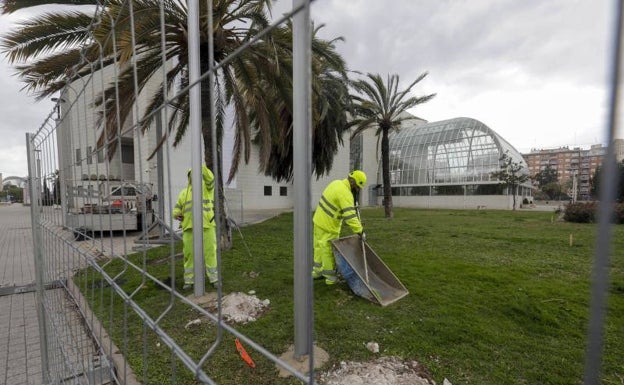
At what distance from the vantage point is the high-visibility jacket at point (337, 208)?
4.61m

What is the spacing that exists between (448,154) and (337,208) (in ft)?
110

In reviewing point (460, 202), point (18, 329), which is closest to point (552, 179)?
point (18, 329)

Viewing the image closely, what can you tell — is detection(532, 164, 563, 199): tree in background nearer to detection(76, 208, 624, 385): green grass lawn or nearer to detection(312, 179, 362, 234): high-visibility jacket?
detection(76, 208, 624, 385): green grass lawn

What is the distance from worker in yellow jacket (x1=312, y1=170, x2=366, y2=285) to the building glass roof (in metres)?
29.5

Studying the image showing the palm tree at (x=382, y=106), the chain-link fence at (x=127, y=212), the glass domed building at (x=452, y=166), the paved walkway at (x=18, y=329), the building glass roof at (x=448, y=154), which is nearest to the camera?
the chain-link fence at (x=127, y=212)

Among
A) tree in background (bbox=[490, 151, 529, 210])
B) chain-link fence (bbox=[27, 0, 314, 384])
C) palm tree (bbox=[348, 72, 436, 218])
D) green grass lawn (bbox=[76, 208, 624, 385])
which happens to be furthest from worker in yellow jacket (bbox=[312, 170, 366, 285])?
tree in background (bbox=[490, 151, 529, 210])

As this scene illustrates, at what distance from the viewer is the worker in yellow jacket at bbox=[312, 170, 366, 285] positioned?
4.70 meters

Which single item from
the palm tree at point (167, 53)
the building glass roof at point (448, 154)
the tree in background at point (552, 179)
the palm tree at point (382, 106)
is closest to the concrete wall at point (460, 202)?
the building glass roof at point (448, 154)

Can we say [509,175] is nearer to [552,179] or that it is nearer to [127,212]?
[127,212]

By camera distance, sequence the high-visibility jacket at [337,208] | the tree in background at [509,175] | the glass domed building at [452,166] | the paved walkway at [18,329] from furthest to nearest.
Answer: the glass domed building at [452,166] → the tree in background at [509,175] → the high-visibility jacket at [337,208] → the paved walkway at [18,329]

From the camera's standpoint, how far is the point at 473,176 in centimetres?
3288

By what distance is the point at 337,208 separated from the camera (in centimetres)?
480

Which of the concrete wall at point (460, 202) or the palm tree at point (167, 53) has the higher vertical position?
the palm tree at point (167, 53)

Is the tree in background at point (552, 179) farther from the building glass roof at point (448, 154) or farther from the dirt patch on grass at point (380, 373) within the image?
the building glass roof at point (448, 154)
